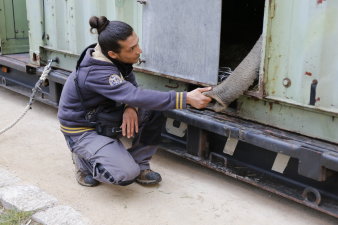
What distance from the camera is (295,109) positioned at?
3.13 meters

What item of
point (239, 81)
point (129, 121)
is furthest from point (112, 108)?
point (239, 81)

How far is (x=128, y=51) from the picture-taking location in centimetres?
320

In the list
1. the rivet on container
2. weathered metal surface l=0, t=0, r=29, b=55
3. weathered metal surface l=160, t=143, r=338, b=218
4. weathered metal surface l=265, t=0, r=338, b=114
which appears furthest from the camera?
weathered metal surface l=0, t=0, r=29, b=55

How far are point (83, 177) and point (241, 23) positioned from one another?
2.23 m

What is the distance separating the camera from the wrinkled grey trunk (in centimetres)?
323

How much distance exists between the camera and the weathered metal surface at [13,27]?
19.9 feet

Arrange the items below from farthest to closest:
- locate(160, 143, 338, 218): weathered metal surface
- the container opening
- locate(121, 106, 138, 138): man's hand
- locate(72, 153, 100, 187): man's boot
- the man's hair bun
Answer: the container opening < locate(72, 153, 100, 187): man's boot < locate(121, 106, 138, 138): man's hand < the man's hair bun < locate(160, 143, 338, 218): weathered metal surface

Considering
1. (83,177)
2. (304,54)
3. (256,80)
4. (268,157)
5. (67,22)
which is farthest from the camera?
(67,22)

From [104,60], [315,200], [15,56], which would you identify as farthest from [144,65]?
[15,56]

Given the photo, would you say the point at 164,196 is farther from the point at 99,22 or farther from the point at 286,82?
the point at 99,22

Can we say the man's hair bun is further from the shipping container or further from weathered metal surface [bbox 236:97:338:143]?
weathered metal surface [bbox 236:97:338:143]

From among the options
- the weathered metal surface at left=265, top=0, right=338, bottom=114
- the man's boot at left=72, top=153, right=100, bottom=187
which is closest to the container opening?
the weathered metal surface at left=265, top=0, right=338, bottom=114

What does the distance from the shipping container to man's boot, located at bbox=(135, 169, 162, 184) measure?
0.99ft

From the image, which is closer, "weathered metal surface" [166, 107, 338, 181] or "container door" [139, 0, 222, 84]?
"weathered metal surface" [166, 107, 338, 181]
